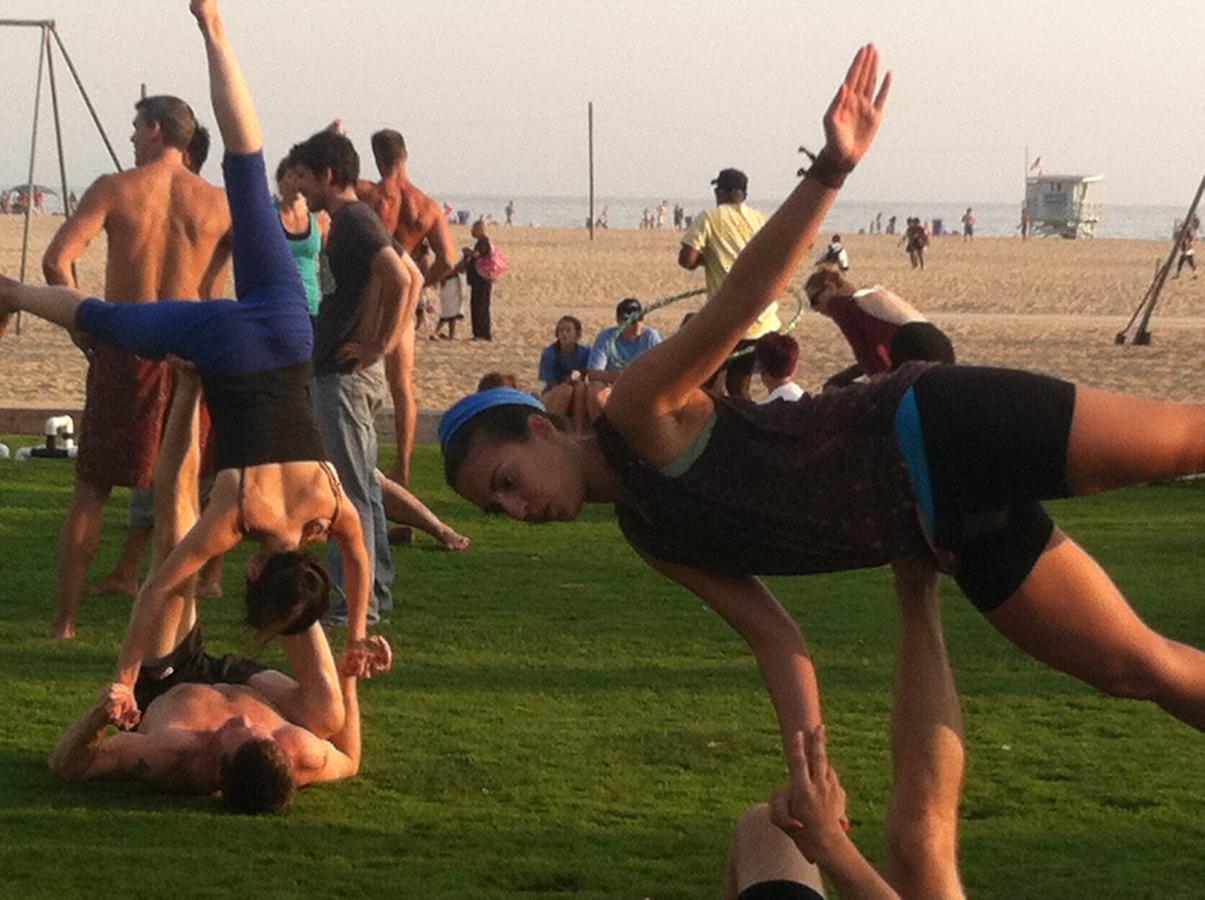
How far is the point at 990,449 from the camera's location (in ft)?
13.2

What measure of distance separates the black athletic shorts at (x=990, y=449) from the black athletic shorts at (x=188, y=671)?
296 cm

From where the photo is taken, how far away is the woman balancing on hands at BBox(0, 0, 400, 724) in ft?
21.1

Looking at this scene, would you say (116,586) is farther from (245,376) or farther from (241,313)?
(241,313)

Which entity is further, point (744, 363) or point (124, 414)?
point (744, 363)

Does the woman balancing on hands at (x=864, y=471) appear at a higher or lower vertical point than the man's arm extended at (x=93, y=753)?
higher

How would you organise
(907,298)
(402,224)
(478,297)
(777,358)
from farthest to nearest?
(907,298) → (478,297) → (402,224) → (777,358)

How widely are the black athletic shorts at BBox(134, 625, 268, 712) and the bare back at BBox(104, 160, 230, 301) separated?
8.33 feet

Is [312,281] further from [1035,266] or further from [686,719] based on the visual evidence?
[1035,266]

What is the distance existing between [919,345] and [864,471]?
3.54 feet

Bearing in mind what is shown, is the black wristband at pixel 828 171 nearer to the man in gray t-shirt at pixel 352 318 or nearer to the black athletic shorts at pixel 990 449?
the black athletic shorts at pixel 990 449

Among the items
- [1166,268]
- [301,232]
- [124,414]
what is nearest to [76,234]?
[124,414]

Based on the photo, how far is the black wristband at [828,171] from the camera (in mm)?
3828

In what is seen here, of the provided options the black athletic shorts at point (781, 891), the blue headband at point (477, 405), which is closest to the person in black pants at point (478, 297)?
the blue headband at point (477, 405)

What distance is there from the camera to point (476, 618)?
28.7 feet
